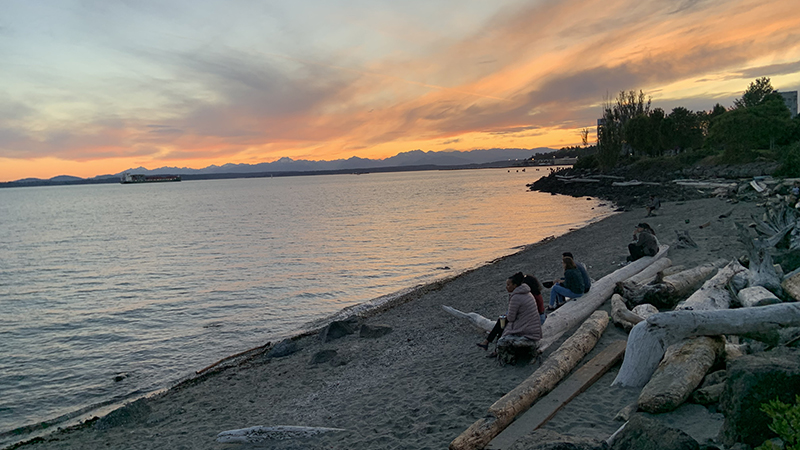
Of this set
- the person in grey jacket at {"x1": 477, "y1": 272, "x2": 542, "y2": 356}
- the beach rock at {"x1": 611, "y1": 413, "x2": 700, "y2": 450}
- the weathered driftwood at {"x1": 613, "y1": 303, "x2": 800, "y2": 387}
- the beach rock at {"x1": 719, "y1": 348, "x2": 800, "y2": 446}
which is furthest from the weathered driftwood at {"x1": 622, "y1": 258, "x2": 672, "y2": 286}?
the beach rock at {"x1": 611, "y1": 413, "x2": 700, "y2": 450}

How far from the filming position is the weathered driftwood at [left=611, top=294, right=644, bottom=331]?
27.0 feet

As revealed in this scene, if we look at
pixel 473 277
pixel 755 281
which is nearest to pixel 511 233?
pixel 473 277

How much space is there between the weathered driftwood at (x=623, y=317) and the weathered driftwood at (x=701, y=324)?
2.29 m

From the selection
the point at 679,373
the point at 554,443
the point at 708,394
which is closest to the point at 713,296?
the point at 679,373

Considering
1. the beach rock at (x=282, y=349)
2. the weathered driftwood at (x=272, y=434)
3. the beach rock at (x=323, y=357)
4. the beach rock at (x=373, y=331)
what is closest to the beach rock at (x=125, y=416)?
the weathered driftwood at (x=272, y=434)

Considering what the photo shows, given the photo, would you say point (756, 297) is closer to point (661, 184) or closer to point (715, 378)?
point (715, 378)

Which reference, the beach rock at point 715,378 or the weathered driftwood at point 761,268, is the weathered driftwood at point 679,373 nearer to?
the beach rock at point 715,378

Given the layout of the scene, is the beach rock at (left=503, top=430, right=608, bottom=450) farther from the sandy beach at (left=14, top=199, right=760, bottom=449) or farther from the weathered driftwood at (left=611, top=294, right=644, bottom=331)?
the weathered driftwood at (left=611, top=294, right=644, bottom=331)

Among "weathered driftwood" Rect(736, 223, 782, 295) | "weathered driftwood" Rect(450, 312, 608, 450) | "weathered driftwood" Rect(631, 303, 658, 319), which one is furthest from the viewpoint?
"weathered driftwood" Rect(631, 303, 658, 319)

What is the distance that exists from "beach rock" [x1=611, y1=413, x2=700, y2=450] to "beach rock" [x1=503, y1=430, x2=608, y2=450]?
192 millimetres

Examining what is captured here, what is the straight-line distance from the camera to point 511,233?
33.6m

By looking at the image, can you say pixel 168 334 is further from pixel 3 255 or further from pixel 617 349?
pixel 3 255

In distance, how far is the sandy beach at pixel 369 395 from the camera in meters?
6.62

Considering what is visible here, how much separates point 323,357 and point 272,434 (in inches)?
167
